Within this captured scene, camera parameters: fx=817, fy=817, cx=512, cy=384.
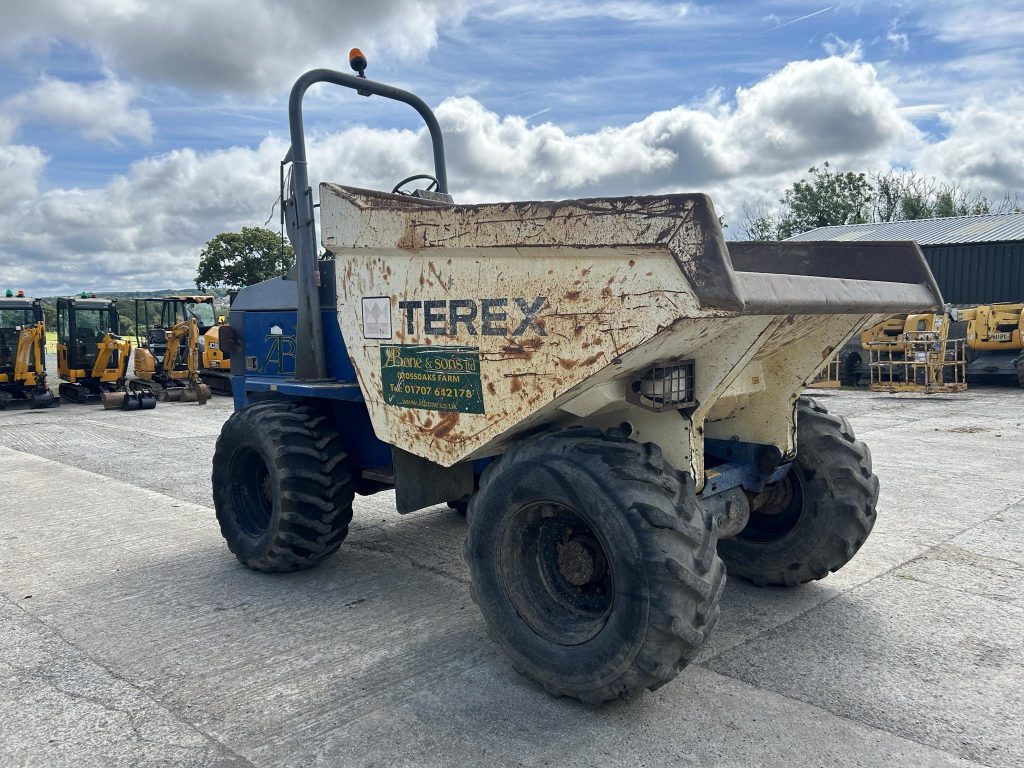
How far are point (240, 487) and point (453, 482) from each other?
5.31 feet

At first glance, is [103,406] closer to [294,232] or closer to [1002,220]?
[294,232]

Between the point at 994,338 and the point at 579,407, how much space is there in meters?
16.6

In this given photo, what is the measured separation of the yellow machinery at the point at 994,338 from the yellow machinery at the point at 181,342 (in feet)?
52.7

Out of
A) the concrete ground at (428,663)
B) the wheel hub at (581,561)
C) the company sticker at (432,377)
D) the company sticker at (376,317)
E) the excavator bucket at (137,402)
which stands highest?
the company sticker at (376,317)

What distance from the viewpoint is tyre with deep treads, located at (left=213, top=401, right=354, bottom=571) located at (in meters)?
4.58

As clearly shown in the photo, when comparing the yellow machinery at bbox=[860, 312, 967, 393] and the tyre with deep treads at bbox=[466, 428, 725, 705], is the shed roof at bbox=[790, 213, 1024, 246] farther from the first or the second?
the tyre with deep treads at bbox=[466, 428, 725, 705]

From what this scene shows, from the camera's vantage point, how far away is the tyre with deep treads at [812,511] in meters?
4.17

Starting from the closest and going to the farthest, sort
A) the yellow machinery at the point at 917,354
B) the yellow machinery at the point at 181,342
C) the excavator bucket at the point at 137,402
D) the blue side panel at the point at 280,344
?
the blue side panel at the point at 280,344, the excavator bucket at the point at 137,402, the yellow machinery at the point at 917,354, the yellow machinery at the point at 181,342

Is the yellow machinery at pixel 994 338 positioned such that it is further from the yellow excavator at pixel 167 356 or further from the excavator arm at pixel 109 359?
the excavator arm at pixel 109 359

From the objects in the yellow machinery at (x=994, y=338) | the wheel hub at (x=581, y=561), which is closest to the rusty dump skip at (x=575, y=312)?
the wheel hub at (x=581, y=561)

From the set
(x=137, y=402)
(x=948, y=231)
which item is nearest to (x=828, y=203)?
(x=948, y=231)

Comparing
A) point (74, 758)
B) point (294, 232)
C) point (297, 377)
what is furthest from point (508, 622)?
point (294, 232)

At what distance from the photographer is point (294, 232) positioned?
492 cm

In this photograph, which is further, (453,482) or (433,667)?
(453,482)
